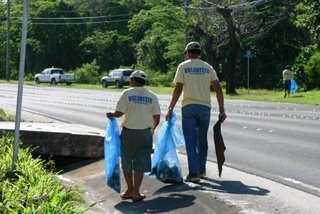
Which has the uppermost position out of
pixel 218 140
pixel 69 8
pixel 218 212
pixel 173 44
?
pixel 69 8

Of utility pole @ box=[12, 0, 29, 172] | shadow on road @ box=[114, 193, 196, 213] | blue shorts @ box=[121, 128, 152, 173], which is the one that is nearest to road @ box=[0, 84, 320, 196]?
shadow on road @ box=[114, 193, 196, 213]

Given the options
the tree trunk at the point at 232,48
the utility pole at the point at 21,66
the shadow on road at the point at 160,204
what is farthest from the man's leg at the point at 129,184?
the tree trunk at the point at 232,48

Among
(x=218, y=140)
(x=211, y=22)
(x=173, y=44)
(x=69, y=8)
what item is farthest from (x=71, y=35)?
(x=218, y=140)

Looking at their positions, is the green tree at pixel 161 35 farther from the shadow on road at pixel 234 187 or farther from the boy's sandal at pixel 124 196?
the boy's sandal at pixel 124 196

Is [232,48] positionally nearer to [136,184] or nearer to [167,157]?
[167,157]

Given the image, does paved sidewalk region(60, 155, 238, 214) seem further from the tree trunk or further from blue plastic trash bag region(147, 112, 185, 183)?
the tree trunk

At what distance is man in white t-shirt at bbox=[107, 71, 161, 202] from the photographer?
830 cm

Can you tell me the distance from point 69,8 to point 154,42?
20.1 metres

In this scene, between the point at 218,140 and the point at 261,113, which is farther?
the point at 261,113

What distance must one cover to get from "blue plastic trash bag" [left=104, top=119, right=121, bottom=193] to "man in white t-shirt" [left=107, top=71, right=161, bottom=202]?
0.76 ft

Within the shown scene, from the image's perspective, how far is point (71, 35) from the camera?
7731 cm

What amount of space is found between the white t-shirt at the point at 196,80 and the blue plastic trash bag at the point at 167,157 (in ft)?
1.71

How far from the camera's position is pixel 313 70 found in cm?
3919

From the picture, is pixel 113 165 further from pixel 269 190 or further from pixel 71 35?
pixel 71 35
